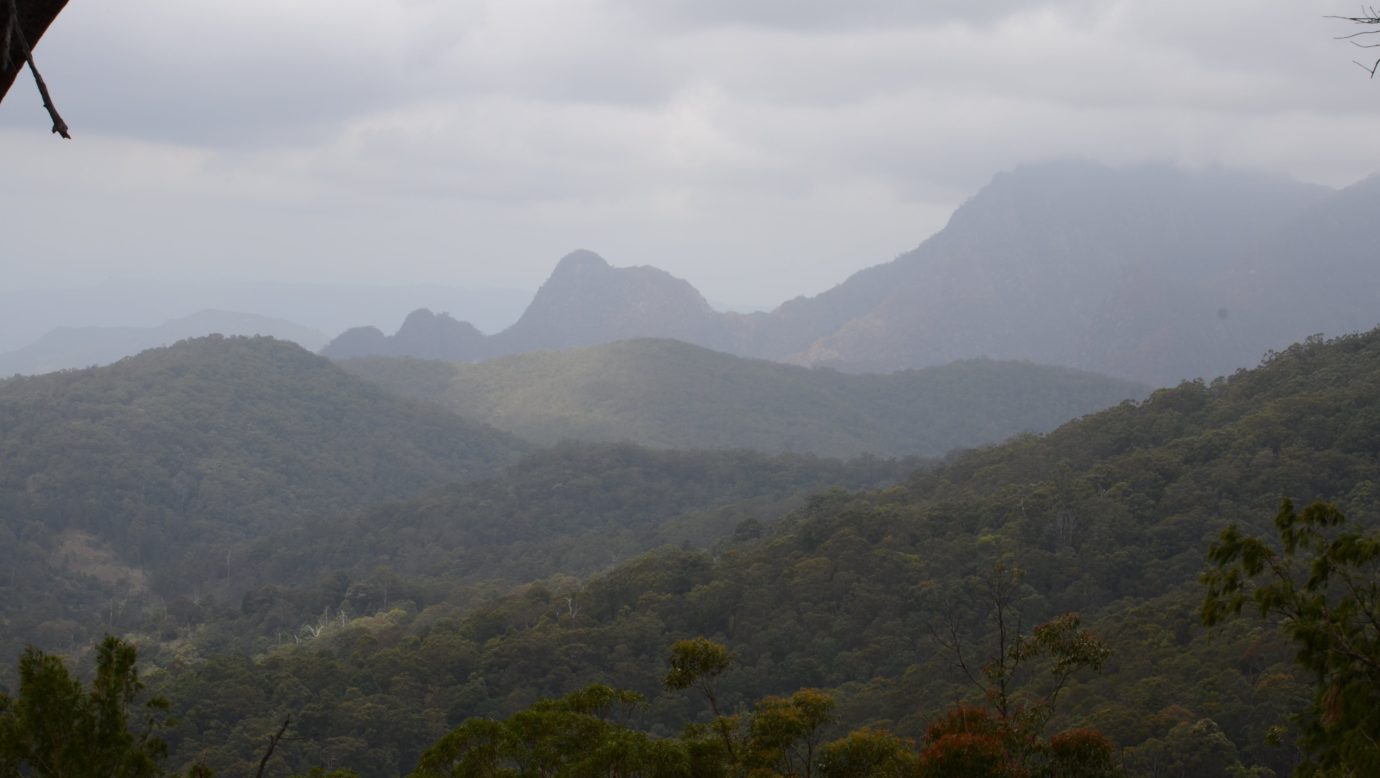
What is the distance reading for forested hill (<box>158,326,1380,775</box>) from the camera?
29328 millimetres

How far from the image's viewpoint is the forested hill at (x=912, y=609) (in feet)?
96.2

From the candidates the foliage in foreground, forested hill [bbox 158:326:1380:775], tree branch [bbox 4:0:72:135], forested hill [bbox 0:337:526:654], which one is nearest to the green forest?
the foliage in foreground

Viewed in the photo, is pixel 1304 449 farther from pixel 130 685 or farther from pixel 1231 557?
pixel 130 685

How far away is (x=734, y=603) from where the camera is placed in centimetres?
4206

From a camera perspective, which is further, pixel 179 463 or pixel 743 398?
pixel 743 398

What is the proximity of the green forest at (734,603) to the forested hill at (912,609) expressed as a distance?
0.42ft

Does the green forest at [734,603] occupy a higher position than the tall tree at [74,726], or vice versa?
the tall tree at [74,726]

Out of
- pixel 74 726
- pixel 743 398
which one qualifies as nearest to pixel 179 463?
pixel 743 398

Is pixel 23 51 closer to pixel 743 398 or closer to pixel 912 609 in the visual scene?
pixel 912 609

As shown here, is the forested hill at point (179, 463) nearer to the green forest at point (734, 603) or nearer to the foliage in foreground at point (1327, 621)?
the green forest at point (734, 603)

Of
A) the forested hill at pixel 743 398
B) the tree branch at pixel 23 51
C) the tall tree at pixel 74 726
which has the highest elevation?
the tree branch at pixel 23 51

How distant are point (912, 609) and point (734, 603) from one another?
6.36 meters

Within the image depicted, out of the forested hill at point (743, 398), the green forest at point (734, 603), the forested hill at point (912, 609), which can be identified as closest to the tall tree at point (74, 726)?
the green forest at point (734, 603)

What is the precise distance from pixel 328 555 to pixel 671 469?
27.8 m
